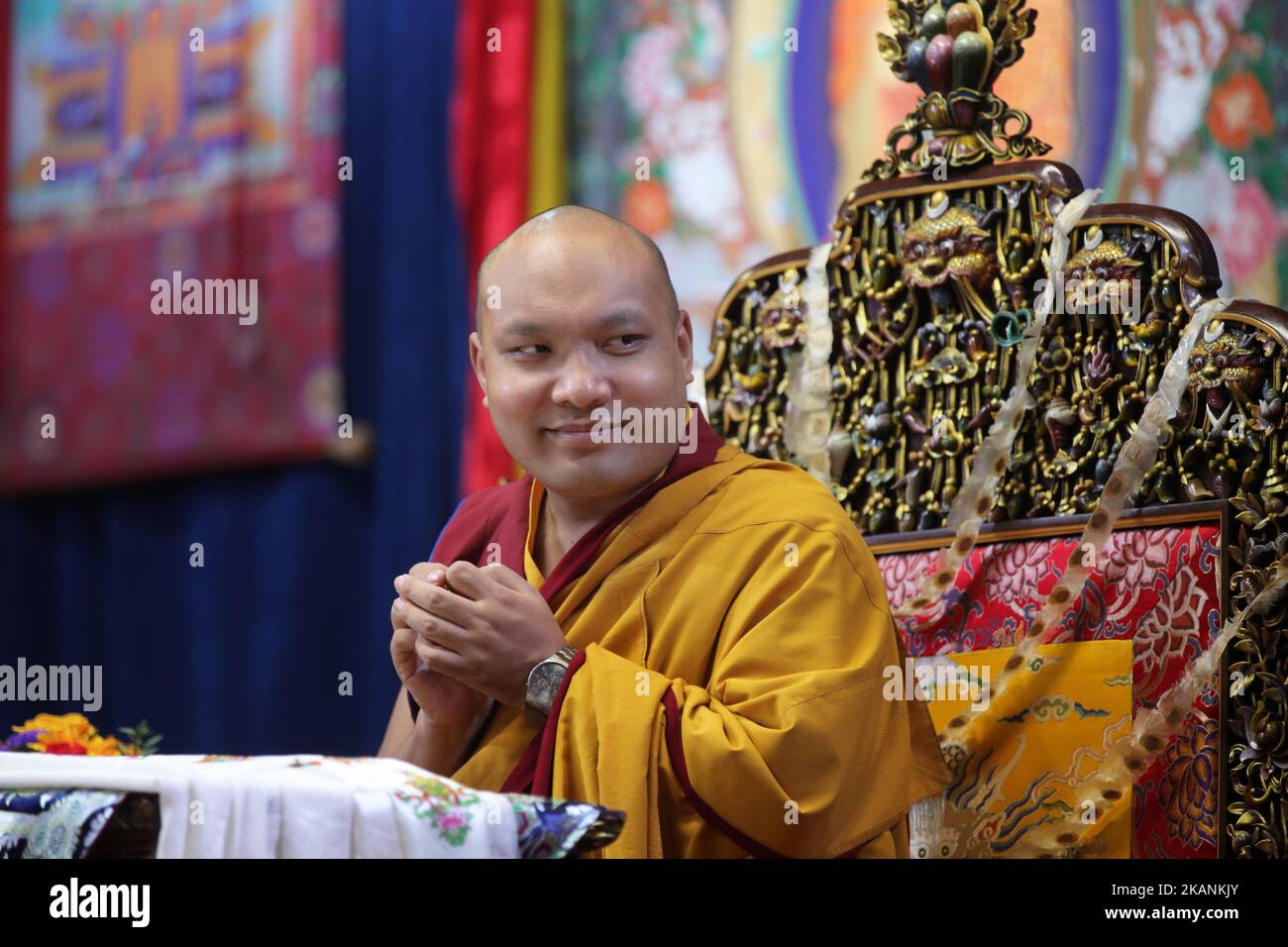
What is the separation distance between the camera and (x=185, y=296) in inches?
185

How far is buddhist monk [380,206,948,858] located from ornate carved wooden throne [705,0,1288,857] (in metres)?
0.36

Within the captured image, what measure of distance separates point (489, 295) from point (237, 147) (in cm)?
267

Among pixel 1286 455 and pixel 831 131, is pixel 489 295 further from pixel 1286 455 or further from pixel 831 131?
pixel 831 131

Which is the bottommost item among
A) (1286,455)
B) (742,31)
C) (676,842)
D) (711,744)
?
(676,842)

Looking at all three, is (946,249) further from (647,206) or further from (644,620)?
(647,206)

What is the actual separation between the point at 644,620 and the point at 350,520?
254 centimetres

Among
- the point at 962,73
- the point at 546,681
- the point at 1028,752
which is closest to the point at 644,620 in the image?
the point at 546,681

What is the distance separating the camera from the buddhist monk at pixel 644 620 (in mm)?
1807

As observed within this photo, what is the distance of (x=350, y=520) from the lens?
4410mm

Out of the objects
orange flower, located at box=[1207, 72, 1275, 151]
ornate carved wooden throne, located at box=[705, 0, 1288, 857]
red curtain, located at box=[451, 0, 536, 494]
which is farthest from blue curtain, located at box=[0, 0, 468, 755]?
orange flower, located at box=[1207, 72, 1275, 151]

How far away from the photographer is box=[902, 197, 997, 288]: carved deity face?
245 cm

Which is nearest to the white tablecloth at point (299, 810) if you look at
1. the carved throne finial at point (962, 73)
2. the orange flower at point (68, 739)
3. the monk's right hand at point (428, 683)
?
the monk's right hand at point (428, 683)

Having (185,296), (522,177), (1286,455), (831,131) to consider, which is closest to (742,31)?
(831,131)

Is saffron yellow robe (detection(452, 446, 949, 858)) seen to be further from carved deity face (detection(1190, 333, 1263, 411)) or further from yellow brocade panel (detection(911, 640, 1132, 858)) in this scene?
carved deity face (detection(1190, 333, 1263, 411))
